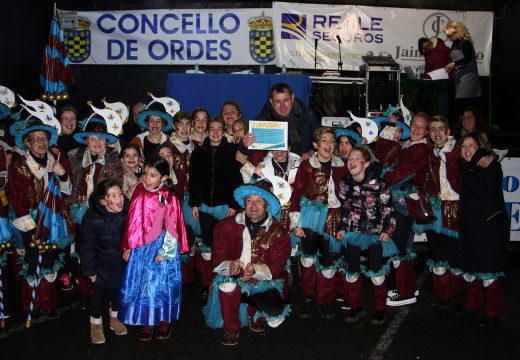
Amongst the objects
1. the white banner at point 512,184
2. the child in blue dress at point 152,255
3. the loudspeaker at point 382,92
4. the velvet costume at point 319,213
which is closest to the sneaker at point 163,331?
the child in blue dress at point 152,255

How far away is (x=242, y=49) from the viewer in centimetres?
1030

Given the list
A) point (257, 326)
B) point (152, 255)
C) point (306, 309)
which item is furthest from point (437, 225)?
point (152, 255)

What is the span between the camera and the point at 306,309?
5180mm

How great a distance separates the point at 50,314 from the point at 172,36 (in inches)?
268

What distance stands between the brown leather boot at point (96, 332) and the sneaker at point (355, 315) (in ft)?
7.56

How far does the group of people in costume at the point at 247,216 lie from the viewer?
14.8 ft

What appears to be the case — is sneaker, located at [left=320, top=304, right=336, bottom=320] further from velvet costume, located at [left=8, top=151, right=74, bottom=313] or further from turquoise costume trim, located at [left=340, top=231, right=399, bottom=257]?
velvet costume, located at [left=8, top=151, right=74, bottom=313]

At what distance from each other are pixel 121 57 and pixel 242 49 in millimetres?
2467

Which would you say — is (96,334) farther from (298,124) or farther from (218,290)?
(298,124)

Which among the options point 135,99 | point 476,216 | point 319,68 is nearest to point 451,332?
point 476,216

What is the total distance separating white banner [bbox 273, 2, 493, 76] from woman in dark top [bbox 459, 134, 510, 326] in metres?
5.78

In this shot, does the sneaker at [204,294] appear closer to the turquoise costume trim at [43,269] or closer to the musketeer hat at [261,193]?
the musketeer hat at [261,193]

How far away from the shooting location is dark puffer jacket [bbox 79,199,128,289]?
4422 mm

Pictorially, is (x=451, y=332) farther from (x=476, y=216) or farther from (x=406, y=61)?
(x=406, y=61)
